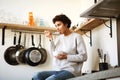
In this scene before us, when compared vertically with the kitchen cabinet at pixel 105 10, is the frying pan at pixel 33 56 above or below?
below

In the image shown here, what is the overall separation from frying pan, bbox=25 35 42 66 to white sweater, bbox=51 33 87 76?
0.60 meters

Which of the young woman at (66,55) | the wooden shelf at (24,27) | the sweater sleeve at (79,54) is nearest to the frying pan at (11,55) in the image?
the wooden shelf at (24,27)

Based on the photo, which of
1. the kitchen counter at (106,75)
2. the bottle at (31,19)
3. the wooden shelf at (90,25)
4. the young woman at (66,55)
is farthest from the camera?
the bottle at (31,19)

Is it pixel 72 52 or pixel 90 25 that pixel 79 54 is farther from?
pixel 90 25

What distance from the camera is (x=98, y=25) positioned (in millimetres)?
2537

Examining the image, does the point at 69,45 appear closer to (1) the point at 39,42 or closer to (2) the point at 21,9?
(1) the point at 39,42

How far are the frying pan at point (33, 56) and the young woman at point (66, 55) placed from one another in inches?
23.4

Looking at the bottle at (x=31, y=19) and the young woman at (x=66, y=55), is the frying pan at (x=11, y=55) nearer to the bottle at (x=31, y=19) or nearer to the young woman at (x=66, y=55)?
the bottle at (x=31, y=19)

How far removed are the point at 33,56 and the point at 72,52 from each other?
2.63ft

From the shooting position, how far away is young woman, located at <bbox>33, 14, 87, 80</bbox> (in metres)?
2.04

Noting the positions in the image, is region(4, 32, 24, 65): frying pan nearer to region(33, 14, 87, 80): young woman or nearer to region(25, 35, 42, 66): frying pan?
region(25, 35, 42, 66): frying pan

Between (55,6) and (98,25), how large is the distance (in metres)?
0.86

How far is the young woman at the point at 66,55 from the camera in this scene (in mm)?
2045

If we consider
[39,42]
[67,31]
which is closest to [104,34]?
[67,31]
